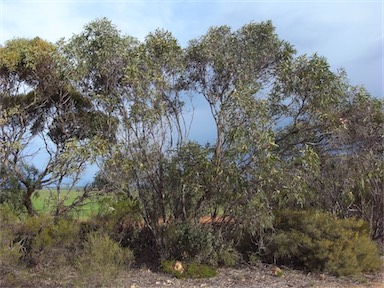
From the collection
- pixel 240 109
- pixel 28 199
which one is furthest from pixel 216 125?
pixel 28 199

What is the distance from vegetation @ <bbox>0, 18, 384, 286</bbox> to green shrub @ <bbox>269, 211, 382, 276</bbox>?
0.07 feet

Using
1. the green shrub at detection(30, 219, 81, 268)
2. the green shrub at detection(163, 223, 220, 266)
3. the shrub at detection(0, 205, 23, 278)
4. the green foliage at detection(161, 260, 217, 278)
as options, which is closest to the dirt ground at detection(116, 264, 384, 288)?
the green foliage at detection(161, 260, 217, 278)

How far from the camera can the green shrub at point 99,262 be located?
675 cm

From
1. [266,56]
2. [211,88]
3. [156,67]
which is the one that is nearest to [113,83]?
[156,67]

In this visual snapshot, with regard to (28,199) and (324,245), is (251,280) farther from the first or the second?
(28,199)

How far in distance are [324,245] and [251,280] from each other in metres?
1.46

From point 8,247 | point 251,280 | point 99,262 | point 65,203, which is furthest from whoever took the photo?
point 65,203

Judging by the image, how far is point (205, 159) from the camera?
26.8 feet

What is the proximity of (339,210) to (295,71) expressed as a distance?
3172mm

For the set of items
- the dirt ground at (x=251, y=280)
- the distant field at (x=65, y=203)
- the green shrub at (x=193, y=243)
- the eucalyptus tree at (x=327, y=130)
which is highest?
the eucalyptus tree at (x=327, y=130)

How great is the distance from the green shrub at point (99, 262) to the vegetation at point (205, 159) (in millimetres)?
62

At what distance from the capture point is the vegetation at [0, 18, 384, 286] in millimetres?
8023

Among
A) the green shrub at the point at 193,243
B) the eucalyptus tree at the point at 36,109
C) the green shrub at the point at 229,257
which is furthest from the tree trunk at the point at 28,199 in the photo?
the green shrub at the point at 229,257

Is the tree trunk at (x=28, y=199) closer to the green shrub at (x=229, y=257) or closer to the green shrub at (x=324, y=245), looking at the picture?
the green shrub at (x=229, y=257)
